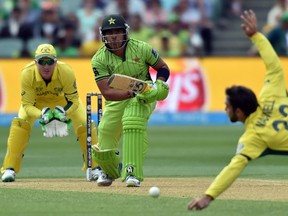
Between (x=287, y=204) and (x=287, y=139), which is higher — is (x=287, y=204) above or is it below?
below

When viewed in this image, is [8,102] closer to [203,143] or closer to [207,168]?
[203,143]

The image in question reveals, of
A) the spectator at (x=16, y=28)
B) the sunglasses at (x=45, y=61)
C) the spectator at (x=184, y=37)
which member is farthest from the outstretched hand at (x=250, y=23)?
the spectator at (x=16, y=28)

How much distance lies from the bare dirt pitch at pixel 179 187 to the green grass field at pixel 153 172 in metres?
0.08

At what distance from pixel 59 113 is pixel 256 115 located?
337 cm

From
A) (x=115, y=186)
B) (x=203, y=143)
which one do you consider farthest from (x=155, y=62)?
(x=203, y=143)

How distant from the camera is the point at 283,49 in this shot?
21344 mm

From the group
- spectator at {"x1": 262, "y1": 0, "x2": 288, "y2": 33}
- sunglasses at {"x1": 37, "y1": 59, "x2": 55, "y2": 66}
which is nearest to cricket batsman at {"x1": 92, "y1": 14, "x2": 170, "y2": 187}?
sunglasses at {"x1": 37, "y1": 59, "x2": 55, "y2": 66}

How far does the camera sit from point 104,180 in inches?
418

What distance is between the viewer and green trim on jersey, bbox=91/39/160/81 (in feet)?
34.3

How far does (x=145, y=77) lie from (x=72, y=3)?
46.2ft

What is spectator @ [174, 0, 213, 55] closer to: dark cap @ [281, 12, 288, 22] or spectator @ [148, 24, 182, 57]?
spectator @ [148, 24, 182, 57]

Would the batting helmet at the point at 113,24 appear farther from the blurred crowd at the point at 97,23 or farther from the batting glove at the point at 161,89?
the blurred crowd at the point at 97,23

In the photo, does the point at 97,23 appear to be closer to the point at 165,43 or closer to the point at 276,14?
the point at 165,43

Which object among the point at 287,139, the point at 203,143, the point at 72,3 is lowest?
the point at 203,143
